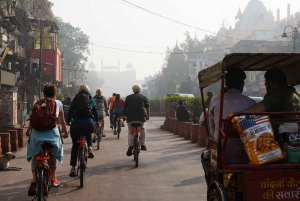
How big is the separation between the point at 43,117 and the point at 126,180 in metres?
3.21

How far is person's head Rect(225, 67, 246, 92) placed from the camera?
255 inches

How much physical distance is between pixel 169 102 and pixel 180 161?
60.2 feet

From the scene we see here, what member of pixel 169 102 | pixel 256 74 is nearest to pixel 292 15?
pixel 256 74

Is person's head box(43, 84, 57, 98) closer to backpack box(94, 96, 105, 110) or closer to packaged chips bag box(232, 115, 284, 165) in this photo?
packaged chips bag box(232, 115, 284, 165)

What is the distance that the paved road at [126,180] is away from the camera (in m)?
8.91

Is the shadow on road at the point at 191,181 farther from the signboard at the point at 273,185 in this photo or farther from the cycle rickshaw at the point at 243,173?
the signboard at the point at 273,185

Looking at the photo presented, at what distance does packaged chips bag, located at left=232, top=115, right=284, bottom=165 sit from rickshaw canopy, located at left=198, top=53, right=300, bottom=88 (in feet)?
1.95

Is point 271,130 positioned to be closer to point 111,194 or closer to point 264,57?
point 264,57

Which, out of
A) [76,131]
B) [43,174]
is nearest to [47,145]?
[43,174]

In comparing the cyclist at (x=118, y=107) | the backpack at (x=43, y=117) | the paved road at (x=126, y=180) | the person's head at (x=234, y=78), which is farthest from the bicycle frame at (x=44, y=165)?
the cyclist at (x=118, y=107)

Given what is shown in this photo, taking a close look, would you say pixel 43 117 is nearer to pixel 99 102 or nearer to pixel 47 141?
pixel 47 141

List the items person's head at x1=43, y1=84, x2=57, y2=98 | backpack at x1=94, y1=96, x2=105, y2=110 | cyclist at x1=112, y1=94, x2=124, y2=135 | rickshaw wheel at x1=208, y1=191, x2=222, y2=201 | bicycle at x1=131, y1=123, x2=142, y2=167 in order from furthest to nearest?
cyclist at x1=112, y1=94, x2=124, y2=135 < backpack at x1=94, y1=96, x2=105, y2=110 < bicycle at x1=131, y1=123, x2=142, y2=167 < person's head at x1=43, y1=84, x2=57, y2=98 < rickshaw wheel at x1=208, y1=191, x2=222, y2=201

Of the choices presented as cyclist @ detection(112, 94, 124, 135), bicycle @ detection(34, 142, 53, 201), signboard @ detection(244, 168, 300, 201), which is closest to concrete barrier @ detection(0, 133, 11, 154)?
cyclist @ detection(112, 94, 124, 135)

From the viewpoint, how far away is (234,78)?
651 centimetres
